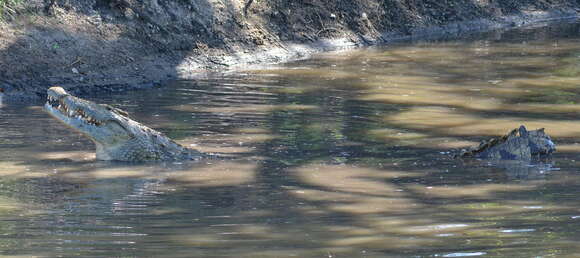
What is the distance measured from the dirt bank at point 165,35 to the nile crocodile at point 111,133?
3629mm

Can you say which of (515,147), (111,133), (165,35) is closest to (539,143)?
(515,147)

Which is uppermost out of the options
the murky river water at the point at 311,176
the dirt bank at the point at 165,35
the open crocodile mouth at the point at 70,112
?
the dirt bank at the point at 165,35

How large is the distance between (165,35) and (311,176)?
8.21 metres

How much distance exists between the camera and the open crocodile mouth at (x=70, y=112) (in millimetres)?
9305

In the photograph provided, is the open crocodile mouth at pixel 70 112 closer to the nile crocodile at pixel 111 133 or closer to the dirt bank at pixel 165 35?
the nile crocodile at pixel 111 133

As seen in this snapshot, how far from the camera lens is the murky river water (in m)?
5.84

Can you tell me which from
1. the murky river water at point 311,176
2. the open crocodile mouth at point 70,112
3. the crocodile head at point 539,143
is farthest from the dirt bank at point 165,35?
the crocodile head at point 539,143

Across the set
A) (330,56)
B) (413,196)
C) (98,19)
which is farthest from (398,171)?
(330,56)

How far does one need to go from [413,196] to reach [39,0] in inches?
358

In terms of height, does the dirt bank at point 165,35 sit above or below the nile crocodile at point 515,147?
above

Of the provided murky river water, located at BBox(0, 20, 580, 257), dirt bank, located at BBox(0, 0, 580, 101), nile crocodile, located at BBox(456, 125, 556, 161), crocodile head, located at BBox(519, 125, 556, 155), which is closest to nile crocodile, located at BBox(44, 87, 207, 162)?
murky river water, located at BBox(0, 20, 580, 257)

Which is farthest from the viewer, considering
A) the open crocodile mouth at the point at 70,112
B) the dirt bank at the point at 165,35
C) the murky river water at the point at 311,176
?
the dirt bank at the point at 165,35

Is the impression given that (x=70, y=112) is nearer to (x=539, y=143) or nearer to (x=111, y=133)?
(x=111, y=133)

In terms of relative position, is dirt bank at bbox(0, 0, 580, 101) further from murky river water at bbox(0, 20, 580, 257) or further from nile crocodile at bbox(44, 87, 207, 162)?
nile crocodile at bbox(44, 87, 207, 162)
